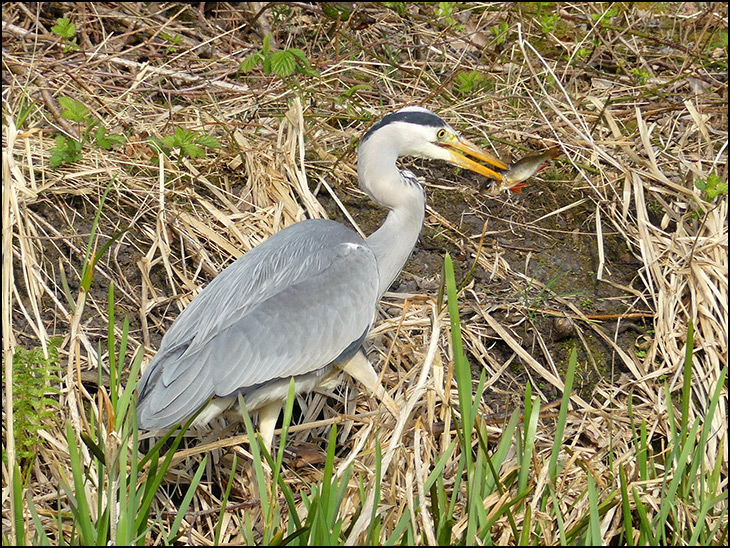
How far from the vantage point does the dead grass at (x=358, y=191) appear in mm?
2615

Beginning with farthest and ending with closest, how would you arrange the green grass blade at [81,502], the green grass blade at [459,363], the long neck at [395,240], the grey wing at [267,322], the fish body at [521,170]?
the fish body at [521,170] → the long neck at [395,240] → the grey wing at [267,322] → the green grass blade at [459,363] → the green grass blade at [81,502]

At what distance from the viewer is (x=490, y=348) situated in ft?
9.77

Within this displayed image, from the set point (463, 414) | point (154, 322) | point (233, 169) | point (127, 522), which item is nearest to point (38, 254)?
point (154, 322)

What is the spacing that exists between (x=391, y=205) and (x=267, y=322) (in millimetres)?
597

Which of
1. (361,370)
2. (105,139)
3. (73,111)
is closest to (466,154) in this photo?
(361,370)

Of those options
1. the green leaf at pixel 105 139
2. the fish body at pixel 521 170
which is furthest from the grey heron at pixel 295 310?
the green leaf at pixel 105 139

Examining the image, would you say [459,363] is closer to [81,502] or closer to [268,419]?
[81,502]

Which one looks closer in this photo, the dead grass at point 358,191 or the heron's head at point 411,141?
the dead grass at point 358,191

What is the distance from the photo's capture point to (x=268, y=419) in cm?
267

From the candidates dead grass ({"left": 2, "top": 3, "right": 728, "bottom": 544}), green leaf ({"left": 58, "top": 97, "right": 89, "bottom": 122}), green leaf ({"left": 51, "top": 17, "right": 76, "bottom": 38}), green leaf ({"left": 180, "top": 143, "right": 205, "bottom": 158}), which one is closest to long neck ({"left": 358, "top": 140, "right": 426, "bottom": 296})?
dead grass ({"left": 2, "top": 3, "right": 728, "bottom": 544})

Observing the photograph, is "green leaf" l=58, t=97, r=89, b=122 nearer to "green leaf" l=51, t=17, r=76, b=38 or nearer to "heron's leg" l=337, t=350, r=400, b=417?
"green leaf" l=51, t=17, r=76, b=38

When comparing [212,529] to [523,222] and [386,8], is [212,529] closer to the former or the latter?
[523,222]

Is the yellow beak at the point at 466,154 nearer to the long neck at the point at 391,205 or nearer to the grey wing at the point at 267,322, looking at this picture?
the long neck at the point at 391,205

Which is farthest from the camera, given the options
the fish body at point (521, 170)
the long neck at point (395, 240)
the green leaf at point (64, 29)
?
the green leaf at point (64, 29)
